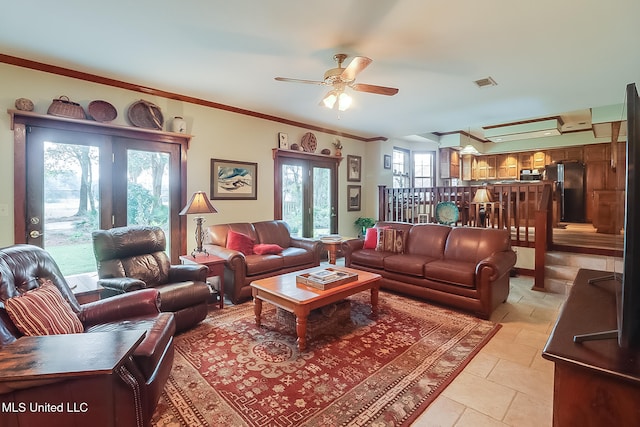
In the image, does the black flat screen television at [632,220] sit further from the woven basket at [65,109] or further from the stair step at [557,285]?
the woven basket at [65,109]

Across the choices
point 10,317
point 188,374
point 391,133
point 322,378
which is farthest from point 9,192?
point 391,133

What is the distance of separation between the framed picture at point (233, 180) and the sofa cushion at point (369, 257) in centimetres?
199

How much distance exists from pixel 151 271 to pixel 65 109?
1.98 meters

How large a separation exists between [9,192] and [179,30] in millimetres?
2406

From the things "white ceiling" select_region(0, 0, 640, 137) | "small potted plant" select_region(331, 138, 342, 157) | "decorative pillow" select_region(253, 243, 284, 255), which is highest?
"white ceiling" select_region(0, 0, 640, 137)

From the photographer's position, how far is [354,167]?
6957 millimetres

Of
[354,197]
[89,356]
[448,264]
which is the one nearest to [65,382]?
[89,356]

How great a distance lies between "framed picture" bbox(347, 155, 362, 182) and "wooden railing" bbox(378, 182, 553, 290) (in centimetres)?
65

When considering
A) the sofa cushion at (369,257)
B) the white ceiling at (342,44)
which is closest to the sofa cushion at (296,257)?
the sofa cushion at (369,257)

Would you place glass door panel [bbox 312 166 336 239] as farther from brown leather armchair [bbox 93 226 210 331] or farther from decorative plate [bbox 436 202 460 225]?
brown leather armchair [bbox 93 226 210 331]

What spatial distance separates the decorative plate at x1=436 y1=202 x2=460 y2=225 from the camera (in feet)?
18.5

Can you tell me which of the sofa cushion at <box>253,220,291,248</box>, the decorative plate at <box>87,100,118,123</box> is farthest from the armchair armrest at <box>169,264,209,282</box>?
the decorative plate at <box>87,100,118,123</box>

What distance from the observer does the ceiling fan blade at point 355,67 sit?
8.22 ft

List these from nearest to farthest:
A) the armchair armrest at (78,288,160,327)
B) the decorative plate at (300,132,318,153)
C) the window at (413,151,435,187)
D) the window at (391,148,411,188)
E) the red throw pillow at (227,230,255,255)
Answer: the armchair armrest at (78,288,160,327) → the red throw pillow at (227,230,255,255) → the decorative plate at (300,132,318,153) → the window at (391,148,411,188) → the window at (413,151,435,187)
